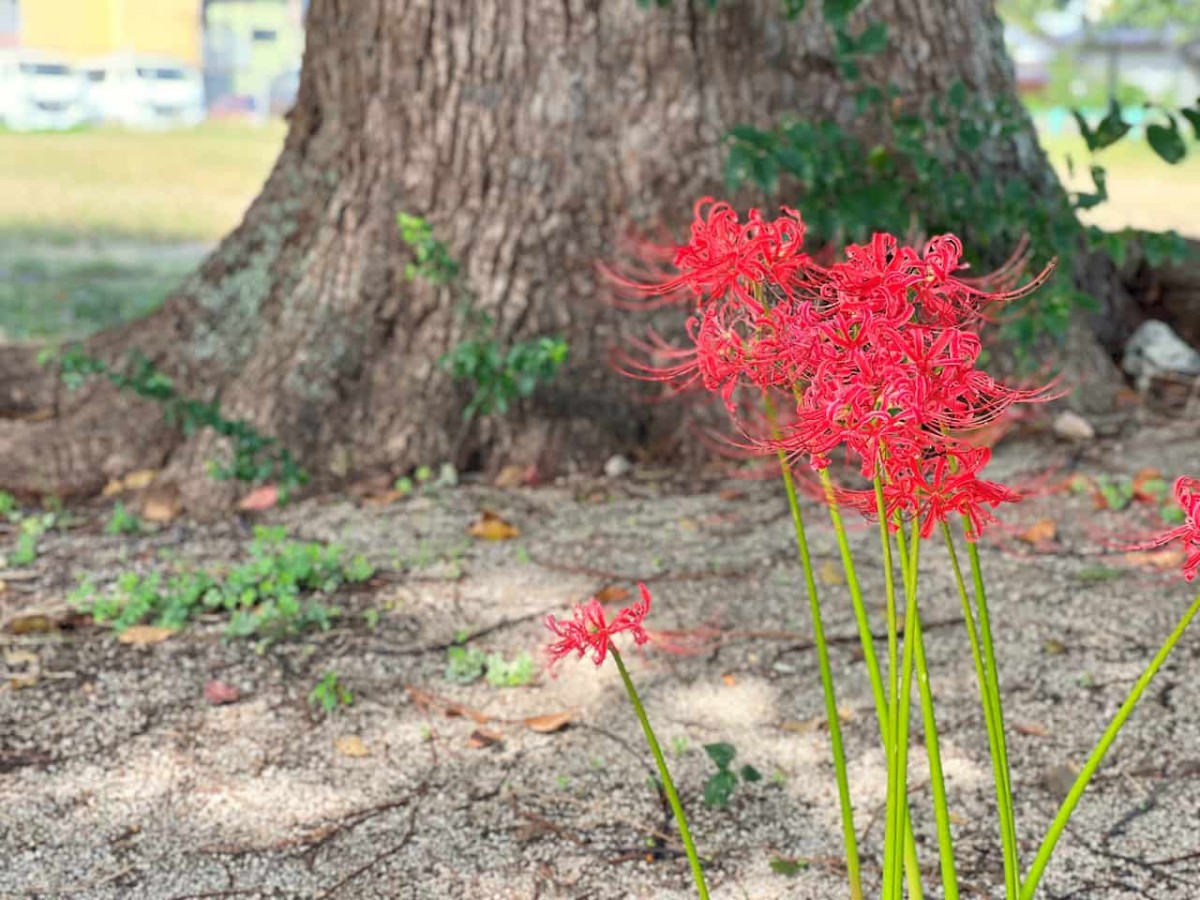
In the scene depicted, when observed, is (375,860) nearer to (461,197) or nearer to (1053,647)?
(1053,647)

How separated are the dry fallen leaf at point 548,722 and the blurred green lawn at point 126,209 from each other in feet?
9.35

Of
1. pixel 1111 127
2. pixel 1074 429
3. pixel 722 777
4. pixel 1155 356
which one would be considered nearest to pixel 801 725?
pixel 722 777

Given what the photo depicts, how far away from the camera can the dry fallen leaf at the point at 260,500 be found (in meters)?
3.44

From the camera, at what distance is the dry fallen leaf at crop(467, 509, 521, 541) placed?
3170 millimetres

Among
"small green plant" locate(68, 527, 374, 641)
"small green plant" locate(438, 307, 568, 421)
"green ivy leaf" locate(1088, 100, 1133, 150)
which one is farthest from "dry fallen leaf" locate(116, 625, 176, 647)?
"green ivy leaf" locate(1088, 100, 1133, 150)

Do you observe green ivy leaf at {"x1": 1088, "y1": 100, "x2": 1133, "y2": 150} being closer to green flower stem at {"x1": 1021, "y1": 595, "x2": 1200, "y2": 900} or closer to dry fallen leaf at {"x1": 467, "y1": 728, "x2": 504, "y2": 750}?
dry fallen leaf at {"x1": 467, "y1": 728, "x2": 504, "y2": 750}

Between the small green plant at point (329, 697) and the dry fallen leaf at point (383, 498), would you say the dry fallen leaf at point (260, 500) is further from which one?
the small green plant at point (329, 697)

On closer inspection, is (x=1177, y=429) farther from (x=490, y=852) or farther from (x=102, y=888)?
(x=102, y=888)

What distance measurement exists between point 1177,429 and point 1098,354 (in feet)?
A: 1.13

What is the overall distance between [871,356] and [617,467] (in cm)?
259

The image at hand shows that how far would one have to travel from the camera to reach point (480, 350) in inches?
135

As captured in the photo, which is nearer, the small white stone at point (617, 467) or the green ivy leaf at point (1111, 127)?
the green ivy leaf at point (1111, 127)

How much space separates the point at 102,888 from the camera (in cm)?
185

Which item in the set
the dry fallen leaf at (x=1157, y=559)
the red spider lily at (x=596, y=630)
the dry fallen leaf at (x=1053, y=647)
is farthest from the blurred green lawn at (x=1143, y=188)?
the red spider lily at (x=596, y=630)
